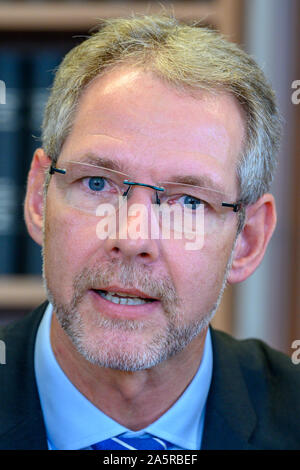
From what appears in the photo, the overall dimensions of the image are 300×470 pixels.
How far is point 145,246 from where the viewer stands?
112 centimetres

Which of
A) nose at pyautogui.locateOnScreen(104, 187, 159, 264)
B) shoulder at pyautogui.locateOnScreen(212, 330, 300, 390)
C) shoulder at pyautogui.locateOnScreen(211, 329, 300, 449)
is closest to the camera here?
nose at pyautogui.locateOnScreen(104, 187, 159, 264)

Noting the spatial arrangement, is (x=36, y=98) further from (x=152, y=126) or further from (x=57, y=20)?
(x=152, y=126)

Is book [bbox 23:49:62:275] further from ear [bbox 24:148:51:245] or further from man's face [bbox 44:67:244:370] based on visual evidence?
man's face [bbox 44:67:244:370]

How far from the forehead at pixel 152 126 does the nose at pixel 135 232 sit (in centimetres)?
5

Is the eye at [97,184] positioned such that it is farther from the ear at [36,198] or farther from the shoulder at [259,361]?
the shoulder at [259,361]

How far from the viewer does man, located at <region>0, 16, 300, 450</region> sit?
45.4 inches

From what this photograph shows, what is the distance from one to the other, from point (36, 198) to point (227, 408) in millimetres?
538

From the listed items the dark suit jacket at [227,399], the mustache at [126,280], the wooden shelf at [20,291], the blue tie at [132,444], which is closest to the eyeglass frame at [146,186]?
the mustache at [126,280]

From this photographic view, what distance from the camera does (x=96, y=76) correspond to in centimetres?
127

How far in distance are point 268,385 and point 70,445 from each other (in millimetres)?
426

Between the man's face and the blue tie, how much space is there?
0.54ft

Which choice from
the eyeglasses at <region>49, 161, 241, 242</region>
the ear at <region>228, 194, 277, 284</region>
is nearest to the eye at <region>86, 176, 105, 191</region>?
the eyeglasses at <region>49, 161, 241, 242</region>

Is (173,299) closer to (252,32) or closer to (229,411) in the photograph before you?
(229,411)

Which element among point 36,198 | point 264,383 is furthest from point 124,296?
point 264,383
